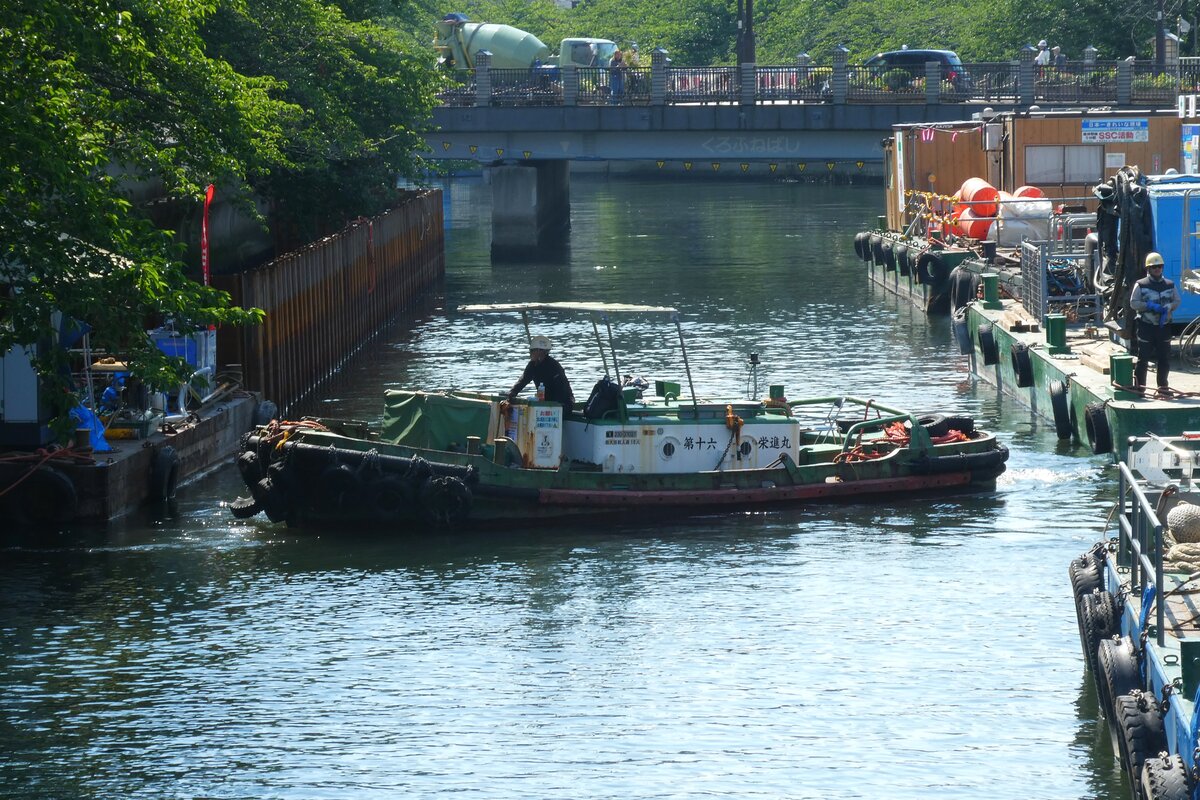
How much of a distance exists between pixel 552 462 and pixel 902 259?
28325 mm

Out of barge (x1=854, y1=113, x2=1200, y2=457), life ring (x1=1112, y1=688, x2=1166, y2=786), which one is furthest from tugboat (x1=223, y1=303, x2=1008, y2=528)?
life ring (x1=1112, y1=688, x2=1166, y2=786)

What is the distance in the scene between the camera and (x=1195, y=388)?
2714cm

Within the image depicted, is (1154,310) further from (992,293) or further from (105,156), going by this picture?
(105,156)

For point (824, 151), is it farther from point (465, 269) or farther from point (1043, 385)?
point (1043, 385)

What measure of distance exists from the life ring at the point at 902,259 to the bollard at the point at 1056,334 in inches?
745

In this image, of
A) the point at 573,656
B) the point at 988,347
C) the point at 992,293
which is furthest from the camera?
the point at 992,293

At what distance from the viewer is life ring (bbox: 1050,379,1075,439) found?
28.7 m

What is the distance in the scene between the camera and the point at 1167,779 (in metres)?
12.1

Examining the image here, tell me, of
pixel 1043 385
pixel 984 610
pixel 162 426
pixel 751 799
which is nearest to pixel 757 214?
pixel 1043 385

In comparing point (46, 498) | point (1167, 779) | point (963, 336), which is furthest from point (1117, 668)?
point (963, 336)

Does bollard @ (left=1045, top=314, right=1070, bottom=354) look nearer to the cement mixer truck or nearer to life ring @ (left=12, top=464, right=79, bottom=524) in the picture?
life ring @ (left=12, top=464, right=79, bottom=524)

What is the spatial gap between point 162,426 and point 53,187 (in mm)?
7468

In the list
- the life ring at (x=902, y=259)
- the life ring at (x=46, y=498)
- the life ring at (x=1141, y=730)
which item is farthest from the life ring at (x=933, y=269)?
the life ring at (x=1141, y=730)

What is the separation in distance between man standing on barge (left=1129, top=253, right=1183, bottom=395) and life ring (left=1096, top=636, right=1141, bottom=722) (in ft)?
37.7
